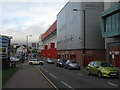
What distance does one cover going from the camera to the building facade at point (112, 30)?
28.6m

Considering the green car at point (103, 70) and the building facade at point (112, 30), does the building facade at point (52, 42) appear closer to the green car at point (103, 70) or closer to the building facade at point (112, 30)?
the building facade at point (112, 30)

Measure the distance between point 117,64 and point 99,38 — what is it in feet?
39.9

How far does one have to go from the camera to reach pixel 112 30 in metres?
30.0

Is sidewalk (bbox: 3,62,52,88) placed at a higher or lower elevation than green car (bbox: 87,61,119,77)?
lower

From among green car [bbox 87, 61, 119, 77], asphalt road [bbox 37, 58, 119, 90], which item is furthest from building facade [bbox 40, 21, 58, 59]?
asphalt road [bbox 37, 58, 119, 90]

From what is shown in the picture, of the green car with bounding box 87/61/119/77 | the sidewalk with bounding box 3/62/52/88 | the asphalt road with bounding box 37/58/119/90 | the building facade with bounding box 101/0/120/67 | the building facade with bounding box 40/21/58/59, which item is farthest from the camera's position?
the building facade with bounding box 40/21/58/59

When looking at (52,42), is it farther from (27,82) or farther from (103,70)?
(27,82)

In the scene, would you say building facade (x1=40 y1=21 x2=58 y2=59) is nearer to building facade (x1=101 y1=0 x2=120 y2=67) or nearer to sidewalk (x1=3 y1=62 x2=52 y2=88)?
building facade (x1=101 y1=0 x2=120 y2=67)

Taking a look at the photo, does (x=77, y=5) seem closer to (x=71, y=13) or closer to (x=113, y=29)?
(x=71, y=13)

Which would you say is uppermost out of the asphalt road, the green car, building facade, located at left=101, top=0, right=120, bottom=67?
building facade, located at left=101, top=0, right=120, bottom=67

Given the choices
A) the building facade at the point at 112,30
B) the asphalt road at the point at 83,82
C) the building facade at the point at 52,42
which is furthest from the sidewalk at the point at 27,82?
the building facade at the point at 52,42

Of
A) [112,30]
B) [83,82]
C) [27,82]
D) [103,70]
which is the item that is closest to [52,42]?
[112,30]

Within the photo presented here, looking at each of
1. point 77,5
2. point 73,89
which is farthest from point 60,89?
point 77,5

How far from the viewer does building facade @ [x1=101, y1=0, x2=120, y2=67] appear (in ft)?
94.0
